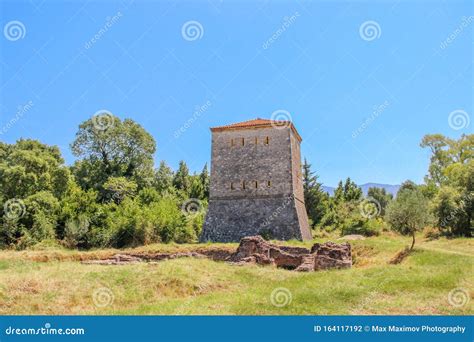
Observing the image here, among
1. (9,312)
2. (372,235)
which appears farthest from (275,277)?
(372,235)

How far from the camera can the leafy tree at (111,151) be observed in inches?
1362

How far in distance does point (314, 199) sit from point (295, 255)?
66.4ft

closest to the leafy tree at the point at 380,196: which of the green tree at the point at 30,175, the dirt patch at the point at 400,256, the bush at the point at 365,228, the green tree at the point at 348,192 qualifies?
the green tree at the point at 348,192

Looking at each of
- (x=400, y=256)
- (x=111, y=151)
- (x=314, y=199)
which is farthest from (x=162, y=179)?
(x=400, y=256)

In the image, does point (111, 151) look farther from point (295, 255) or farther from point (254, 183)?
point (295, 255)

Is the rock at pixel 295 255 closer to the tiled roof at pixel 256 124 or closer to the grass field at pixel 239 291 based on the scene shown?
the grass field at pixel 239 291

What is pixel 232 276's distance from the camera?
12398mm

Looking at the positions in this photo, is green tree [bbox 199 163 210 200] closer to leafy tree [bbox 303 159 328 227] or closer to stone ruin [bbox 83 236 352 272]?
leafy tree [bbox 303 159 328 227]

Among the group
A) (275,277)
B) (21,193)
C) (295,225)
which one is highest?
(21,193)

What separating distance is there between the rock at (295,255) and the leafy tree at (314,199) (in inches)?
700

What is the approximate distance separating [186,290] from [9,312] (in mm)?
4267

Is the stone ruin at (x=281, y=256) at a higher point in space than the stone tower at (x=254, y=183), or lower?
lower

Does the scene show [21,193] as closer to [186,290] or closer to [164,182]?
[164,182]
